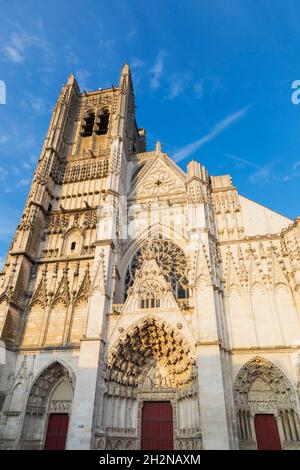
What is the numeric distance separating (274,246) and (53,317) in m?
9.27

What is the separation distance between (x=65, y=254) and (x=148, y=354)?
6.01 meters

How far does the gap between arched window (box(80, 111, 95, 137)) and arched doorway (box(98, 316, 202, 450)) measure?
47.4 feet

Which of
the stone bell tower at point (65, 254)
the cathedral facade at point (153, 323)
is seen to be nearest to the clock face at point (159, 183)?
the cathedral facade at point (153, 323)

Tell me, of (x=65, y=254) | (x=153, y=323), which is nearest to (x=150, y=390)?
(x=153, y=323)

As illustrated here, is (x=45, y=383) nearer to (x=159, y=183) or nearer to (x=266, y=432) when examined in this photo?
(x=266, y=432)

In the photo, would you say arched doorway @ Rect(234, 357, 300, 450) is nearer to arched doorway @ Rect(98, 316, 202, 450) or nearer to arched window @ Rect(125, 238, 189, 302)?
arched doorway @ Rect(98, 316, 202, 450)

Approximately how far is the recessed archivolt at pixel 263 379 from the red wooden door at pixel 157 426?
2421mm

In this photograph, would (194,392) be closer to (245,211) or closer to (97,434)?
(97,434)

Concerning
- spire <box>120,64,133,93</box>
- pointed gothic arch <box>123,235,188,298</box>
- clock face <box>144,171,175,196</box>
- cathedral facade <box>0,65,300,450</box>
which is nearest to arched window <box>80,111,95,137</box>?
spire <box>120,64,133,93</box>

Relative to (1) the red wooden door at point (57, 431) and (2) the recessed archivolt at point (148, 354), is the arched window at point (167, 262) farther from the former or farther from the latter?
(1) the red wooden door at point (57, 431)

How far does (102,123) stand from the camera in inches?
835

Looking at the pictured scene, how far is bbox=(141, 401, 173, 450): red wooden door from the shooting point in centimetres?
980

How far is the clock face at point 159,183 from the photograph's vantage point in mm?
16391

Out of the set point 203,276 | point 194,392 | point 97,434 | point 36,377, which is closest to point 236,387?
point 194,392
